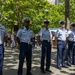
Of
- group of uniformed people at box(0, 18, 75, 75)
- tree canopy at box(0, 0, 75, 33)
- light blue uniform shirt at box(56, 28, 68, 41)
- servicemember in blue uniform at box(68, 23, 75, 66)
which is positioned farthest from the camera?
tree canopy at box(0, 0, 75, 33)

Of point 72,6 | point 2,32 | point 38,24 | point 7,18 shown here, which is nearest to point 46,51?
point 2,32

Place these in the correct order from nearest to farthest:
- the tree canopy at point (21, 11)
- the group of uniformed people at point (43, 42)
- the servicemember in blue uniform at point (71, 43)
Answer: the group of uniformed people at point (43, 42)
the servicemember in blue uniform at point (71, 43)
the tree canopy at point (21, 11)

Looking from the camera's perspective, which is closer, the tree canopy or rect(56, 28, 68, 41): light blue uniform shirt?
rect(56, 28, 68, 41): light blue uniform shirt

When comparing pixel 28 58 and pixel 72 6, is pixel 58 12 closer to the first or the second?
pixel 72 6

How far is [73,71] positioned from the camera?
11.0 m

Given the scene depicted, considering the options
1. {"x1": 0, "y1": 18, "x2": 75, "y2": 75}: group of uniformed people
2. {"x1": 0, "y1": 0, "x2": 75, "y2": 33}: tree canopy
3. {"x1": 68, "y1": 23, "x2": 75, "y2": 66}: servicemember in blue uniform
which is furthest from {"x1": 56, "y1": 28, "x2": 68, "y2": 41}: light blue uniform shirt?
{"x1": 0, "y1": 0, "x2": 75, "y2": 33}: tree canopy

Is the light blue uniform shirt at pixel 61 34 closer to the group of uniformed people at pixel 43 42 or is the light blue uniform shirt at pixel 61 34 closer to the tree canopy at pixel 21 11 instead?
the group of uniformed people at pixel 43 42

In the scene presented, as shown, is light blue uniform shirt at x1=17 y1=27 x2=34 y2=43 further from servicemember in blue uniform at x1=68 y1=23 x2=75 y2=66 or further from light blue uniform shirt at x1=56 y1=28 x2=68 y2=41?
servicemember in blue uniform at x1=68 y1=23 x2=75 y2=66

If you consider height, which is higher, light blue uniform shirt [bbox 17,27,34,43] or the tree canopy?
the tree canopy

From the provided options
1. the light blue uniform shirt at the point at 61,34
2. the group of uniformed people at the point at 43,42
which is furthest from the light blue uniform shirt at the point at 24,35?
the light blue uniform shirt at the point at 61,34

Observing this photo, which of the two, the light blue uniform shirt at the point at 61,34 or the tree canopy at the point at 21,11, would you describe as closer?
the light blue uniform shirt at the point at 61,34

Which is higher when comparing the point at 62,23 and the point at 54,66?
the point at 62,23

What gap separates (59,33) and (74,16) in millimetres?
32532

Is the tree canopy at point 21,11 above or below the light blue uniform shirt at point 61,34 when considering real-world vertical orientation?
above
